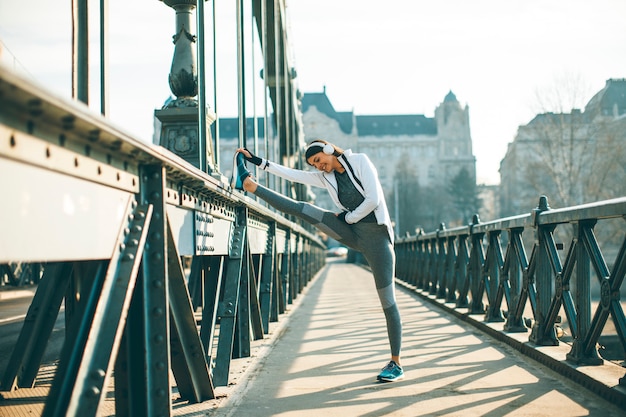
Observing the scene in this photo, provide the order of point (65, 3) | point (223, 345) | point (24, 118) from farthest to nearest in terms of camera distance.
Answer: point (223, 345) → point (65, 3) → point (24, 118)

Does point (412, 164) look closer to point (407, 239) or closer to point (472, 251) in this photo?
point (407, 239)

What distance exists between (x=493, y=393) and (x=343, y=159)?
5.19 feet

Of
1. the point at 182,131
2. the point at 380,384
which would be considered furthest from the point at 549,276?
the point at 182,131

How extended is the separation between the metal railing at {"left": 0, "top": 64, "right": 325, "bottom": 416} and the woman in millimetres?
307

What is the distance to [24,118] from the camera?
1992 millimetres

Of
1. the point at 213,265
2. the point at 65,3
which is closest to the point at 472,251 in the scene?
the point at 213,265

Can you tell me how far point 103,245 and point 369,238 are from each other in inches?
102

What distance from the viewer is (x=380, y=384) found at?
4855mm

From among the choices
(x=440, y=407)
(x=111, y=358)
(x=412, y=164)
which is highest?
(x=412, y=164)

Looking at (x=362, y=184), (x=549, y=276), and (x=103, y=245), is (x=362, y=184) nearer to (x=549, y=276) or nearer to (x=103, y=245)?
(x=549, y=276)

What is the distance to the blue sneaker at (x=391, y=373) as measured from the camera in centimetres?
491

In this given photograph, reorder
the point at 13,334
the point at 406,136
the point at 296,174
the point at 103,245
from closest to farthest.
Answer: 1. the point at 103,245
2. the point at 296,174
3. the point at 13,334
4. the point at 406,136

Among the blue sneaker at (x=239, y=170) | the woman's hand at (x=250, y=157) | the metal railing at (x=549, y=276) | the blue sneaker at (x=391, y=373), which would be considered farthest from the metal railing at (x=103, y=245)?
the metal railing at (x=549, y=276)

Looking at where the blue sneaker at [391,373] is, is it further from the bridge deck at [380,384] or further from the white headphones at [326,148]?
the white headphones at [326,148]
